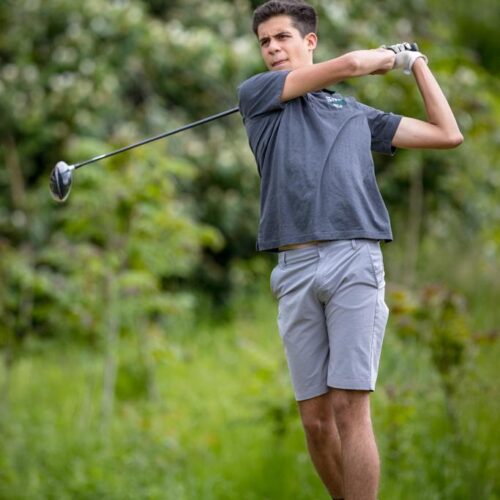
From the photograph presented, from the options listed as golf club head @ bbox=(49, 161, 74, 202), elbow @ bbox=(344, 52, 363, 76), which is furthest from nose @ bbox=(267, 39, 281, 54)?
golf club head @ bbox=(49, 161, 74, 202)

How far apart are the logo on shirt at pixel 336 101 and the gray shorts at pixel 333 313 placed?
1.27 ft

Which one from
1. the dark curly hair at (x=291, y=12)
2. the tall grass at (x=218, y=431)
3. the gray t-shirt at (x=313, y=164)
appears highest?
the dark curly hair at (x=291, y=12)

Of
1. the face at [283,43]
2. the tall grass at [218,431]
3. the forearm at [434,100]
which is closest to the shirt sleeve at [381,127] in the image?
the forearm at [434,100]

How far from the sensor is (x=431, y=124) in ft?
9.75

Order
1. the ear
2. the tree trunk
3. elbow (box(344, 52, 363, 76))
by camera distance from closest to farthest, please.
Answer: elbow (box(344, 52, 363, 76)) → the ear → the tree trunk

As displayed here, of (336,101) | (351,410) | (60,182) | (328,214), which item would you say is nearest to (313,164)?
(328,214)

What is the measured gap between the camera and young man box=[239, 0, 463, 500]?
112 inches

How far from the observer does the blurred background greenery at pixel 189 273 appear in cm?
554

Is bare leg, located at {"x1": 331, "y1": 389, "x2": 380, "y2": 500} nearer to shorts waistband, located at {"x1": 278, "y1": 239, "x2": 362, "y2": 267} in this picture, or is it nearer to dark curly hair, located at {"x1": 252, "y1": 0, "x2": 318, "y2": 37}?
shorts waistband, located at {"x1": 278, "y1": 239, "x2": 362, "y2": 267}

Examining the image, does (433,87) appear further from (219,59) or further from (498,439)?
(219,59)

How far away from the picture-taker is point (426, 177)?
880 cm

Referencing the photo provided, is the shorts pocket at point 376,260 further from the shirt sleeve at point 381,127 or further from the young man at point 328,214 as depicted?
the shirt sleeve at point 381,127

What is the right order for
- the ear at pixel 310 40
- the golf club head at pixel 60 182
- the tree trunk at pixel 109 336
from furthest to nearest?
the tree trunk at pixel 109 336 → the golf club head at pixel 60 182 → the ear at pixel 310 40

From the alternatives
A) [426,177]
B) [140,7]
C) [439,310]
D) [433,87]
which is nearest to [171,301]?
[439,310]
